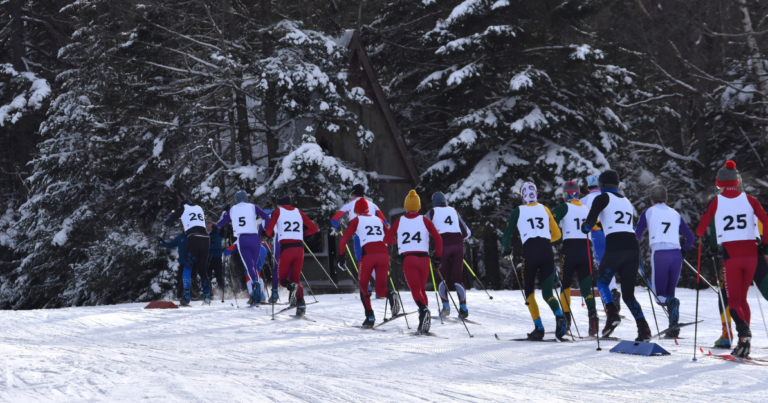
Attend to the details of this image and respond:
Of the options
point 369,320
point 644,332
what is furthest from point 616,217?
point 369,320

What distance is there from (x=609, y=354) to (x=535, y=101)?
1590 centimetres

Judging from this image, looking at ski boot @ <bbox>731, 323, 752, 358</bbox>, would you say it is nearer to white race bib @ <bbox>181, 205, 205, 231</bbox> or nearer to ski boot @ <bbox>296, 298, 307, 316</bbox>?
ski boot @ <bbox>296, 298, 307, 316</bbox>

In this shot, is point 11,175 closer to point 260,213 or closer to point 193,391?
point 260,213

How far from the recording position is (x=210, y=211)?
21.1 metres

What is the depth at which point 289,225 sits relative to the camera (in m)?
12.8

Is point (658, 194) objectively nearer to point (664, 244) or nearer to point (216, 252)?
point (664, 244)

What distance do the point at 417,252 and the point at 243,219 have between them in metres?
4.06

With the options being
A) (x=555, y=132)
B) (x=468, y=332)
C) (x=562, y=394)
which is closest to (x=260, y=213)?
(x=468, y=332)

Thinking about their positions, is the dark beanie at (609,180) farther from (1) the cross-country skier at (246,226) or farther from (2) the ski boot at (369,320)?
(1) the cross-country skier at (246,226)

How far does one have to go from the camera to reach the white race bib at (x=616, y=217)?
32.4ft

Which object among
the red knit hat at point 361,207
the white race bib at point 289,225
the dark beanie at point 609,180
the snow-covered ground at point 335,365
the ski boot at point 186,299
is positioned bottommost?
the snow-covered ground at point 335,365

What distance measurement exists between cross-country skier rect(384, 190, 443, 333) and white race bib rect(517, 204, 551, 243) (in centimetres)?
143

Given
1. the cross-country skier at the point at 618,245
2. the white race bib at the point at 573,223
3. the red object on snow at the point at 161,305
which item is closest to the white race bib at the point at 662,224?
the white race bib at the point at 573,223

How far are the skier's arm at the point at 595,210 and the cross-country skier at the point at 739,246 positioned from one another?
1384mm
